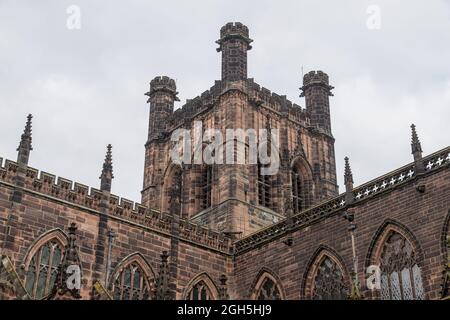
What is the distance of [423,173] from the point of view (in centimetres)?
2123

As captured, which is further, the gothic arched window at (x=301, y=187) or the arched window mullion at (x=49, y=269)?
the gothic arched window at (x=301, y=187)

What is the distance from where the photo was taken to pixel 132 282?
24516mm

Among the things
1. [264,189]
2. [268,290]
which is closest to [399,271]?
[268,290]

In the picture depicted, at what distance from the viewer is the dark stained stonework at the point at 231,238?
67.5ft

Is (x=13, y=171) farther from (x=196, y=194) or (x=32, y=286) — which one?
(x=196, y=194)

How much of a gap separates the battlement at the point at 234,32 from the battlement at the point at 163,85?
505cm

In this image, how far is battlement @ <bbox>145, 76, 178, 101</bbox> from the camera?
40344 millimetres

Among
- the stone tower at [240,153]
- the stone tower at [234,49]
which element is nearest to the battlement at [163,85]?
the stone tower at [240,153]

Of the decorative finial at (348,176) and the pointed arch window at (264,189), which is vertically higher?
the pointed arch window at (264,189)

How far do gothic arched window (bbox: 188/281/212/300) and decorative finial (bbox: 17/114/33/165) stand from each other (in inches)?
328

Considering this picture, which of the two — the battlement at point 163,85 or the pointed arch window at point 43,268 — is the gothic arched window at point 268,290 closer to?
the pointed arch window at point 43,268

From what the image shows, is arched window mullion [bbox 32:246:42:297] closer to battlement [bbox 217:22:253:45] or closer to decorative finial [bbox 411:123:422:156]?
decorative finial [bbox 411:123:422:156]

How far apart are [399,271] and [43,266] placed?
38.8 ft

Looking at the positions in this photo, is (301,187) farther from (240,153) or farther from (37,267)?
(37,267)
